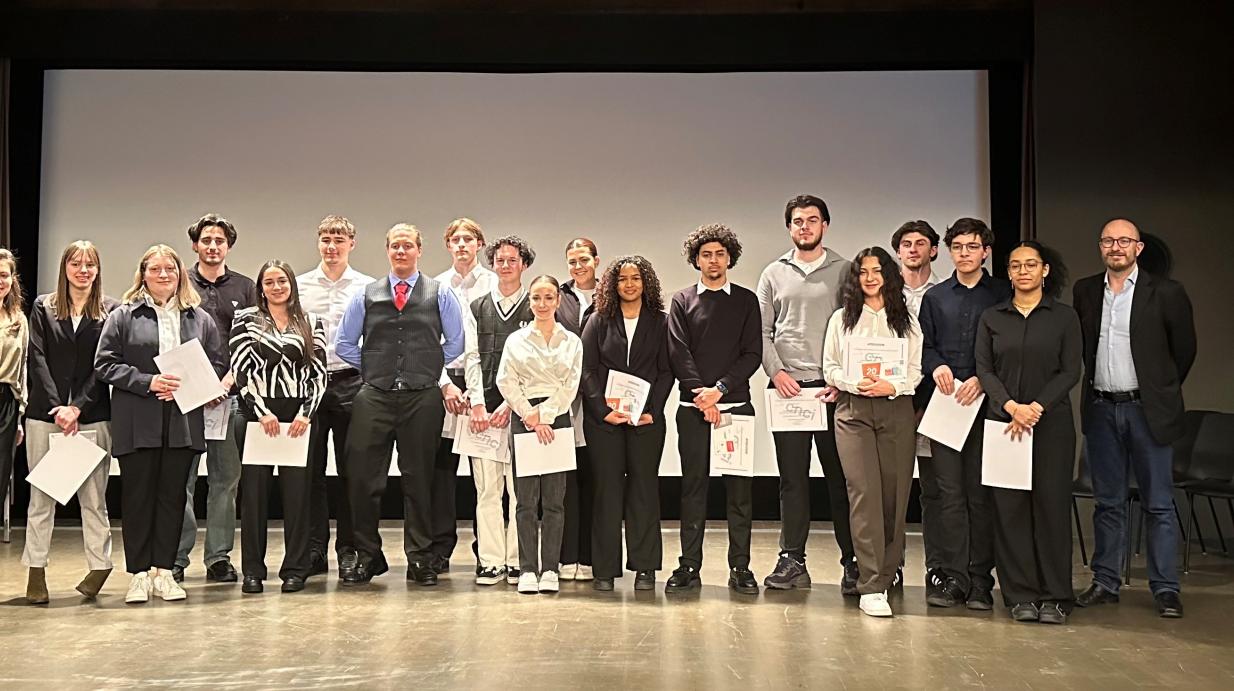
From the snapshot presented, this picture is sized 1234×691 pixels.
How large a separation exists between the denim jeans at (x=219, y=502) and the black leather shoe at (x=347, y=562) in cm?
53

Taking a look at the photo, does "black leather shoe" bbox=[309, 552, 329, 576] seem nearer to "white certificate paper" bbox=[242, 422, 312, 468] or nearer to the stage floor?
the stage floor

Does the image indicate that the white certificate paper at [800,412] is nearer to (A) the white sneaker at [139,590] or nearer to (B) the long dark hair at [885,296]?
(B) the long dark hair at [885,296]

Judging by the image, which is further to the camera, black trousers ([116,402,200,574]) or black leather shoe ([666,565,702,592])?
black leather shoe ([666,565,702,592])

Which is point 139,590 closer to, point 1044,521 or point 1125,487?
point 1044,521

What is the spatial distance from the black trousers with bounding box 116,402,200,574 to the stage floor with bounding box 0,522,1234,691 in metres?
0.22

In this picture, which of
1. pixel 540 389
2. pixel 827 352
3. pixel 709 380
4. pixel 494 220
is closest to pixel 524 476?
pixel 540 389

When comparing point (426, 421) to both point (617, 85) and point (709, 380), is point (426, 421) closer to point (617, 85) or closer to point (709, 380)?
point (709, 380)

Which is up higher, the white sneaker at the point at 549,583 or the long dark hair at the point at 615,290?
the long dark hair at the point at 615,290

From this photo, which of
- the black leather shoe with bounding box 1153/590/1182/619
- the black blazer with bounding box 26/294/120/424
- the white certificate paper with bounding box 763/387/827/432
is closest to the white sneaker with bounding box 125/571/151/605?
the black blazer with bounding box 26/294/120/424

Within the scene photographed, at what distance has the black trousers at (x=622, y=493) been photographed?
5.15 meters

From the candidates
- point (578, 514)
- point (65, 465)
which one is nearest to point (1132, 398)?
point (578, 514)

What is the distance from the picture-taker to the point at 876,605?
4.68 m

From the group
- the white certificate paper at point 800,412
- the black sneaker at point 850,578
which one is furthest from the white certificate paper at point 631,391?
the black sneaker at point 850,578

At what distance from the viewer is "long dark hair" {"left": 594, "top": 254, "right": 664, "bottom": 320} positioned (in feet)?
17.0
